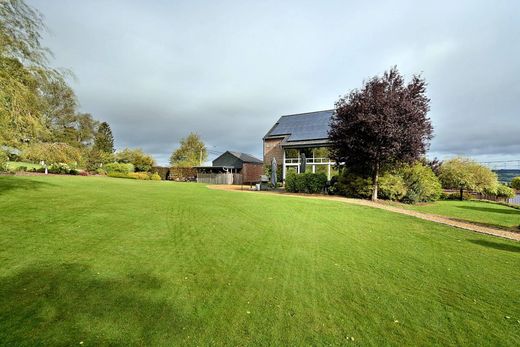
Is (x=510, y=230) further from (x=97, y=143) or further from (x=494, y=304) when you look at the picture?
(x=97, y=143)

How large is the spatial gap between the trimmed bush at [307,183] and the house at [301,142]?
4932 mm

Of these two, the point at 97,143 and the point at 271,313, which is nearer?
the point at 271,313

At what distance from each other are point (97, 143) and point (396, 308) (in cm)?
5961

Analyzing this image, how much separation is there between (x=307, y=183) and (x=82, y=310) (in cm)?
1647

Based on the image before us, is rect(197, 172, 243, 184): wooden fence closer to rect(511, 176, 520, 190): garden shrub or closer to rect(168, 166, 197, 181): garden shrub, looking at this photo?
rect(168, 166, 197, 181): garden shrub

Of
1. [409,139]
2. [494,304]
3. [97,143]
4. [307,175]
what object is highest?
[97,143]

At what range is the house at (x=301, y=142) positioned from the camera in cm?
2506

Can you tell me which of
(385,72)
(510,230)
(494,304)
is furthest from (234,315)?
(385,72)

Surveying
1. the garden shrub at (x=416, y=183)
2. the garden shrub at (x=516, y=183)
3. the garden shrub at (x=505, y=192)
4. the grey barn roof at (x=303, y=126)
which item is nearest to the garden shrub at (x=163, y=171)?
the grey barn roof at (x=303, y=126)

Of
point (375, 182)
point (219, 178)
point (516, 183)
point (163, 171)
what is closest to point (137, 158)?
point (163, 171)

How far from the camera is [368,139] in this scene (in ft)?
48.2

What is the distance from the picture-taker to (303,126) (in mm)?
28938

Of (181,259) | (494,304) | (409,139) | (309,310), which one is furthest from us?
(409,139)

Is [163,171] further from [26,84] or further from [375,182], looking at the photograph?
[375,182]
